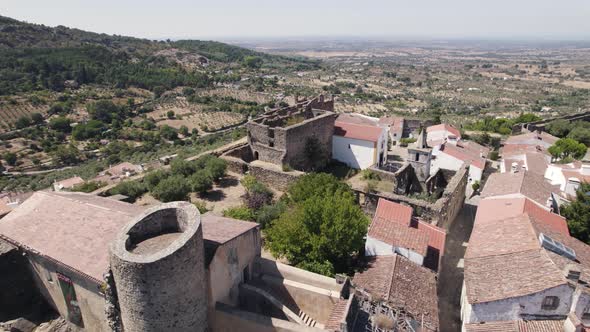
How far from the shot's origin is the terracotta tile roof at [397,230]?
1662 cm

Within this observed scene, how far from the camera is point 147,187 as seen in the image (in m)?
24.1

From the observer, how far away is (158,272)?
389 inches

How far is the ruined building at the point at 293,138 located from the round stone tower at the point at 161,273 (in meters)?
15.7

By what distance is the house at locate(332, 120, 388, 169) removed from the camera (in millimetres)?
30562

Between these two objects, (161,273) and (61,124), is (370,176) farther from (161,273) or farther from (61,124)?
(61,124)

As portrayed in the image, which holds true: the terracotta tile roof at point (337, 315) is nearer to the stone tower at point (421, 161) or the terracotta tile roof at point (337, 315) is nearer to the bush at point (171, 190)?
the bush at point (171, 190)

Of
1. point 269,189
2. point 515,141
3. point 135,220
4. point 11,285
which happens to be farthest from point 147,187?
point 515,141

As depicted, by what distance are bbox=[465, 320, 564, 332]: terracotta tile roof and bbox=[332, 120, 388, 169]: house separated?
18426mm

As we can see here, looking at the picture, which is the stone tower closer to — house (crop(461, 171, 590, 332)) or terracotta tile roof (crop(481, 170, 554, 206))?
terracotta tile roof (crop(481, 170, 554, 206))

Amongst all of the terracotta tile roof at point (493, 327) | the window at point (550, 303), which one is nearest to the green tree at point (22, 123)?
the terracotta tile roof at point (493, 327)

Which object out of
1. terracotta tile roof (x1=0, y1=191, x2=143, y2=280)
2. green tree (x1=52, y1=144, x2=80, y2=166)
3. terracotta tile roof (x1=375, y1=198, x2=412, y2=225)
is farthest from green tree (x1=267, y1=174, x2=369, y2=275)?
green tree (x1=52, y1=144, x2=80, y2=166)

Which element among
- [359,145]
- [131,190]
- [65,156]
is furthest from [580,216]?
[65,156]

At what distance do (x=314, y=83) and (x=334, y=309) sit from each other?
142 m

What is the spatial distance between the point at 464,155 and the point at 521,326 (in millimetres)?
19243
